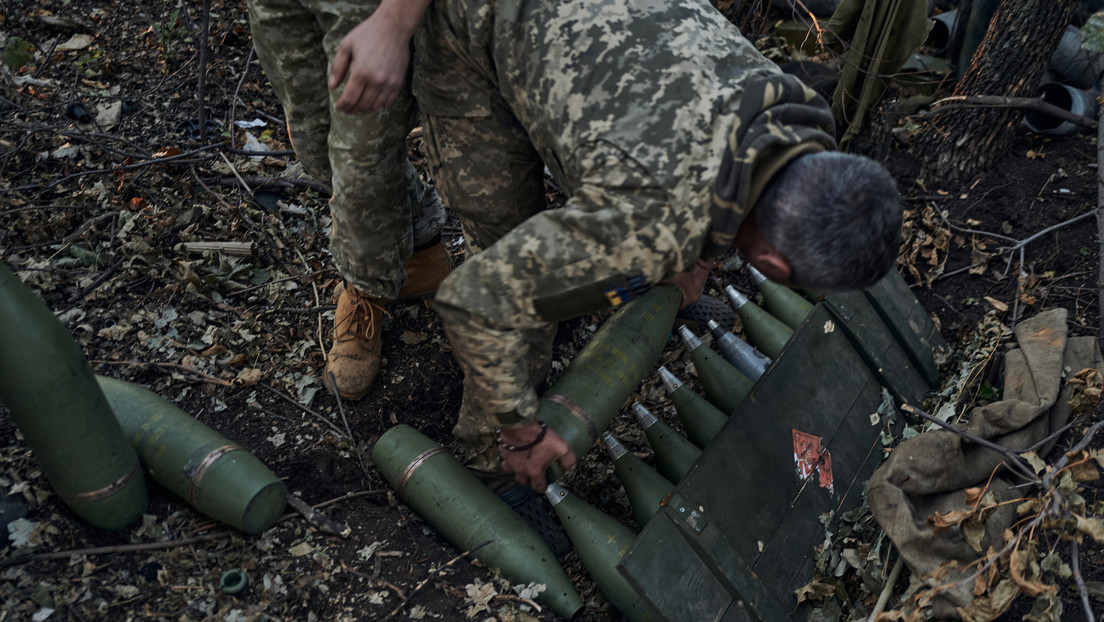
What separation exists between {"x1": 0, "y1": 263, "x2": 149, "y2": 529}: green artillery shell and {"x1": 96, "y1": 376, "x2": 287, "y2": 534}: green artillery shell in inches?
5.1

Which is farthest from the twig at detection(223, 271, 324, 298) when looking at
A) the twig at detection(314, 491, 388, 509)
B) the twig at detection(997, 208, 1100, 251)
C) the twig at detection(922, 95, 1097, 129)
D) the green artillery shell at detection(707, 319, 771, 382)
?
the twig at detection(997, 208, 1100, 251)

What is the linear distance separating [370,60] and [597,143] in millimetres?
738

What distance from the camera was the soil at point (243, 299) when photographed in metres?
2.53

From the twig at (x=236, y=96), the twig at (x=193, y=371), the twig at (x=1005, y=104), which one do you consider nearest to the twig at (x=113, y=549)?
the twig at (x=193, y=371)

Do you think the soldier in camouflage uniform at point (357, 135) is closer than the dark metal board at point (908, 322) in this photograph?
Yes

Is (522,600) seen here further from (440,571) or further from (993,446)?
(993,446)

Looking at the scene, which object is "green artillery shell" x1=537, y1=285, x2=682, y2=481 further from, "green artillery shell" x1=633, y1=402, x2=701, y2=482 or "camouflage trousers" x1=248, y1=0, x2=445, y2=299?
"camouflage trousers" x1=248, y1=0, x2=445, y2=299

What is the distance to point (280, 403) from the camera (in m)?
3.36

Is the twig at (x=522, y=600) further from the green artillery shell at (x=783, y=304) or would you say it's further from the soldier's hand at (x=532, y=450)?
the green artillery shell at (x=783, y=304)

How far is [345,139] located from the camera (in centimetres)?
275

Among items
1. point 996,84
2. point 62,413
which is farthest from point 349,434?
point 996,84

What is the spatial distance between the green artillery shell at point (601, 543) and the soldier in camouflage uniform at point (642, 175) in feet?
2.46

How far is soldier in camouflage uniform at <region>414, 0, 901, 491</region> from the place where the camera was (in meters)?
1.98

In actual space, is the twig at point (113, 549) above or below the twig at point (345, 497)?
above
